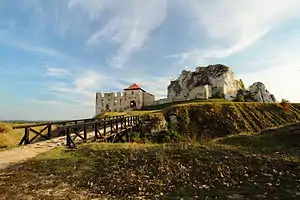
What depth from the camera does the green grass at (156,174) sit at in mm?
8227

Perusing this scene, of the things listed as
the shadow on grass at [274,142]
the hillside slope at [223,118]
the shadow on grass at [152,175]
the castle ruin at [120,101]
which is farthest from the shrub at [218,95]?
the shadow on grass at [152,175]

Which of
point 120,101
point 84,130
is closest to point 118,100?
point 120,101

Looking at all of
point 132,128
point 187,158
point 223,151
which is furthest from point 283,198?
point 132,128

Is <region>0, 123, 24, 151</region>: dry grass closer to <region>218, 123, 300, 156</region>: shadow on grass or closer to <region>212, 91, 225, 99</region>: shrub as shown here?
<region>218, 123, 300, 156</region>: shadow on grass

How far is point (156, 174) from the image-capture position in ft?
33.2

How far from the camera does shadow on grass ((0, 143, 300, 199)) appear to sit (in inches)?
326

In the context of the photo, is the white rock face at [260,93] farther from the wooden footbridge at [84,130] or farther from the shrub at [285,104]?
the wooden footbridge at [84,130]

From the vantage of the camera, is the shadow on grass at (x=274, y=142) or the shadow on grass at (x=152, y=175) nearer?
the shadow on grass at (x=152, y=175)

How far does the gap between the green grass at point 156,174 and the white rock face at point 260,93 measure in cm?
6943

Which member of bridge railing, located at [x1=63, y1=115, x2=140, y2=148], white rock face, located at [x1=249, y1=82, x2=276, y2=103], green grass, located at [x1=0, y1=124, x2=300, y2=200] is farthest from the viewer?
white rock face, located at [x1=249, y1=82, x2=276, y2=103]

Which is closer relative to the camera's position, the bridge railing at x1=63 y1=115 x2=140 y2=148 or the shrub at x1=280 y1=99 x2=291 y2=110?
the bridge railing at x1=63 y1=115 x2=140 y2=148

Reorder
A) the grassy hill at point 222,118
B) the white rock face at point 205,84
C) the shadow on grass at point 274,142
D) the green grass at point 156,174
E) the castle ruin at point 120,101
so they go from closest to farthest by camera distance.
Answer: the green grass at point 156,174 → the shadow on grass at point 274,142 → the grassy hill at point 222,118 → the white rock face at point 205,84 → the castle ruin at point 120,101

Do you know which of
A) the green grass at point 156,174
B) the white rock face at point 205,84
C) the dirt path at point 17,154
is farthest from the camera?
the white rock face at point 205,84

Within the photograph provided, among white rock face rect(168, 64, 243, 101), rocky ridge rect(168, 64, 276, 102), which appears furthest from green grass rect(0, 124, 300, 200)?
white rock face rect(168, 64, 243, 101)
